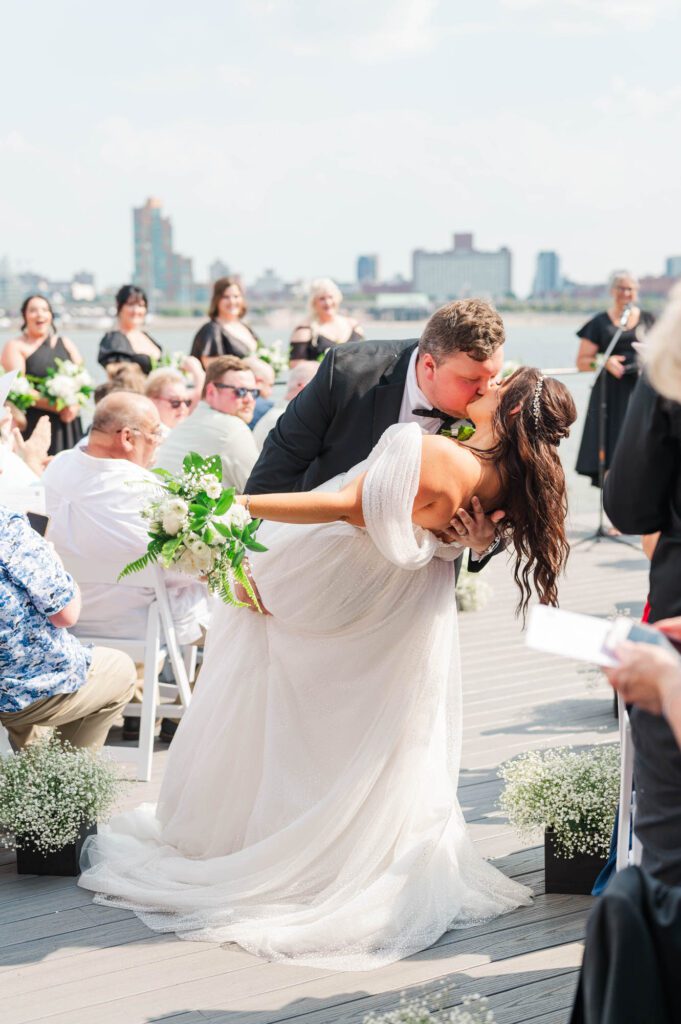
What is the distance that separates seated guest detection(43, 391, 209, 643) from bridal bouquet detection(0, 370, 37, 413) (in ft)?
11.2

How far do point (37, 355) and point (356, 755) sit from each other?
642 centimetres

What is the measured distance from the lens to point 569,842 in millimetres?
3594

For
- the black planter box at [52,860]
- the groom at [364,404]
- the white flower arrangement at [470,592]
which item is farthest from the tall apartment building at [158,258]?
the black planter box at [52,860]

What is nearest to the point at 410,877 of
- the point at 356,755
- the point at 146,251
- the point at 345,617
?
the point at 356,755

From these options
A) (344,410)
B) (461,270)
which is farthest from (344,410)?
(461,270)

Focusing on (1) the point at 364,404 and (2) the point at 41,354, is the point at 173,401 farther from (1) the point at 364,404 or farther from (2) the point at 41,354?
(2) the point at 41,354

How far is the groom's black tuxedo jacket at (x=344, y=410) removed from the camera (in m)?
3.71

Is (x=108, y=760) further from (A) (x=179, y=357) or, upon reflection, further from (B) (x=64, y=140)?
(B) (x=64, y=140)

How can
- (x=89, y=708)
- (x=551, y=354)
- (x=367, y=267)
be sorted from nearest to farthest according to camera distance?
(x=89, y=708), (x=551, y=354), (x=367, y=267)

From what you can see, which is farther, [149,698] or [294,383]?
[294,383]

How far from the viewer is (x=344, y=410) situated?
371cm

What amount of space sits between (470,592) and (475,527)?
4498 mm

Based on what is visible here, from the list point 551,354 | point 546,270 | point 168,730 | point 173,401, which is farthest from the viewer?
point 546,270

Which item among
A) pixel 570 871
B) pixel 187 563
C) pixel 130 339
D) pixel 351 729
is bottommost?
pixel 570 871
